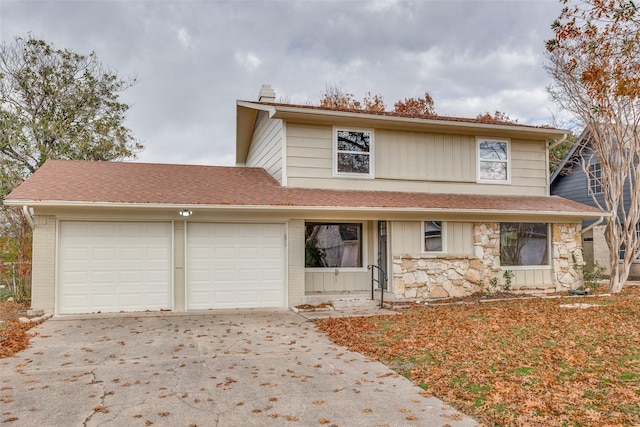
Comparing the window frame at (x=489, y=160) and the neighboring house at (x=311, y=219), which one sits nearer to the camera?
the neighboring house at (x=311, y=219)

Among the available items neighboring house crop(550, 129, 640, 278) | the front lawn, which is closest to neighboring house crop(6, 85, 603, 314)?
the front lawn

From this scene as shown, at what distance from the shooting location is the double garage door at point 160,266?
981cm

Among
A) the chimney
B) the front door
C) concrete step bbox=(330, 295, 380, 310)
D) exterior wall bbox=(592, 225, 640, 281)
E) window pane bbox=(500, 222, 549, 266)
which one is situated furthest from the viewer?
exterior wall bbox=(592, 225, 640, 281)

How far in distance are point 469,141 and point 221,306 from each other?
837cm

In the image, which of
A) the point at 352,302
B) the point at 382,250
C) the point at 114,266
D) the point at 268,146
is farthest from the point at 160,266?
the point at 382,250

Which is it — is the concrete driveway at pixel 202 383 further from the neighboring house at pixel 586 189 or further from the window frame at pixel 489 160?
the neighboring house at pixel 586 189

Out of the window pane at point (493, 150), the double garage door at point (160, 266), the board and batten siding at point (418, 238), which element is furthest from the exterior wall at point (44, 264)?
the window pane at point (493, 150)

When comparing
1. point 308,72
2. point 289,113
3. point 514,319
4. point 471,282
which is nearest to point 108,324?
point 289,113

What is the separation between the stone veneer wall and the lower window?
148cm

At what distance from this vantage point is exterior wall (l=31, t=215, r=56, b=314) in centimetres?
949

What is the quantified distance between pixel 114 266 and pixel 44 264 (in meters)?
1.36

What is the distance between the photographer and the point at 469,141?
13.2m

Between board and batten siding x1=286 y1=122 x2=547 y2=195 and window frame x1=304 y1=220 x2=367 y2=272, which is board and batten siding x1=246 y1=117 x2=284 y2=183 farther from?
window frame x1=304 y1=220 x2=367 y2=272

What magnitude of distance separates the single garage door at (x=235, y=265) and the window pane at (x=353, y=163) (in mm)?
2648
